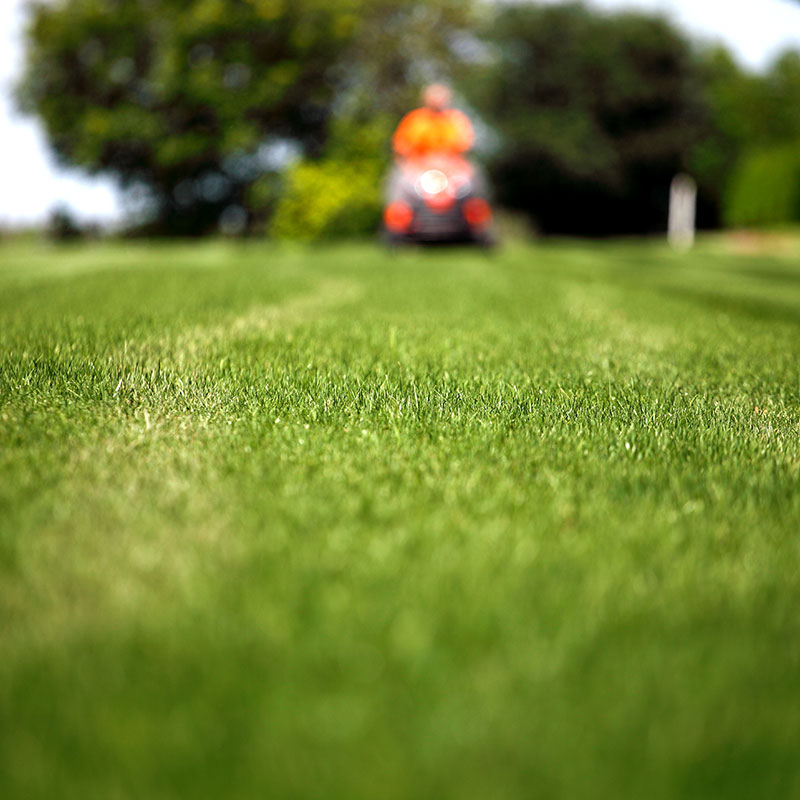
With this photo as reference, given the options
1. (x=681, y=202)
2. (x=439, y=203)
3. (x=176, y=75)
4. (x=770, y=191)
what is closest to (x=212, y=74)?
(x=176, y=75)

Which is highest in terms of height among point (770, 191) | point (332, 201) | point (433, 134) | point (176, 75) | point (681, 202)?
point (176, 75)

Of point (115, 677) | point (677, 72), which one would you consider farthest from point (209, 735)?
point (677, 72)

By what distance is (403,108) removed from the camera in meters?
33.4

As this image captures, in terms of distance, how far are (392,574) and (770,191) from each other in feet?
113

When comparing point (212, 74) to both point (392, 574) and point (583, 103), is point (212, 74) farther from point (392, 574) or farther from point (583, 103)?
point (392, 574)

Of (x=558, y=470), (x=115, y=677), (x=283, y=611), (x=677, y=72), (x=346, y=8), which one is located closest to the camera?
(x=115, y=677)

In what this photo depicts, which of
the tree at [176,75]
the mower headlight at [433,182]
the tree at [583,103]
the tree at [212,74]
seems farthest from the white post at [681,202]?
the mower headlight at [433,182]

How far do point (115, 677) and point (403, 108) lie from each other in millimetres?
33911

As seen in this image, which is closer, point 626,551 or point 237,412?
point 626,551

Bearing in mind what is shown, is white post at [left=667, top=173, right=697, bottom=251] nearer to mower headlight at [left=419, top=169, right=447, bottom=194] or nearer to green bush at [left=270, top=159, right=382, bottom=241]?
green bush at [left=270, top=159, right=382, bottom=241]

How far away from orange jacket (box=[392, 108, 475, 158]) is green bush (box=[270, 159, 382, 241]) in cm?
1035

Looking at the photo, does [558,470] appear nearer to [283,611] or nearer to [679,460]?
[679,460]

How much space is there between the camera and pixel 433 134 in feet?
43.1

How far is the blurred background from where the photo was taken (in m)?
30.8
